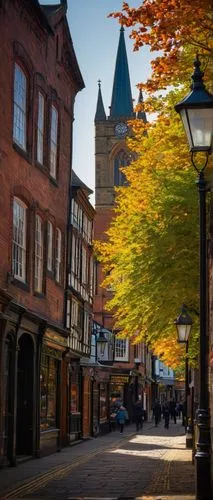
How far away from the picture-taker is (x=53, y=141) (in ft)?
100

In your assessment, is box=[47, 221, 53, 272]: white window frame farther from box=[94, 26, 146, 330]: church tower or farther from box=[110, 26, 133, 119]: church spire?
box=[110, 26, 133, 119]: church spire

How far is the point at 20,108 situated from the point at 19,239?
141 inches

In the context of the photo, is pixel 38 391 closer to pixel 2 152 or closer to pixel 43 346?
pixel 43 346

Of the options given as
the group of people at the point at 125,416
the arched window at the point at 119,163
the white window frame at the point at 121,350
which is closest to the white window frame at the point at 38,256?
the group of people at the point at 125,416

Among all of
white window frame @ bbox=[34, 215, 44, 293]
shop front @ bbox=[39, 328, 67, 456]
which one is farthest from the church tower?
white window frame @ bbox=[34, 215, 44, 293]

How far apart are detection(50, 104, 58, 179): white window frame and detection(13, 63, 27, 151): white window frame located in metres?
3.98

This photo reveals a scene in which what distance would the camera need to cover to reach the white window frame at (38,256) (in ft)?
90.3

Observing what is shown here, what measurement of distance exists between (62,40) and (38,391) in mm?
12233

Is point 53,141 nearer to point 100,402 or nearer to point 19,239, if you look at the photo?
point 19,239

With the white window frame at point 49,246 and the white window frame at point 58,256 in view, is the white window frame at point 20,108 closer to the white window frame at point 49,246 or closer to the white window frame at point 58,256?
the white window frame at point 49,246

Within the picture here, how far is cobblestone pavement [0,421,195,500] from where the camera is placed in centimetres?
1571

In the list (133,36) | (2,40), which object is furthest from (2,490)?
(2,40)

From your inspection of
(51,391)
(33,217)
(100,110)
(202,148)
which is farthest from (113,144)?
(202,148)

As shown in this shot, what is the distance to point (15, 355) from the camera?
23438mm
